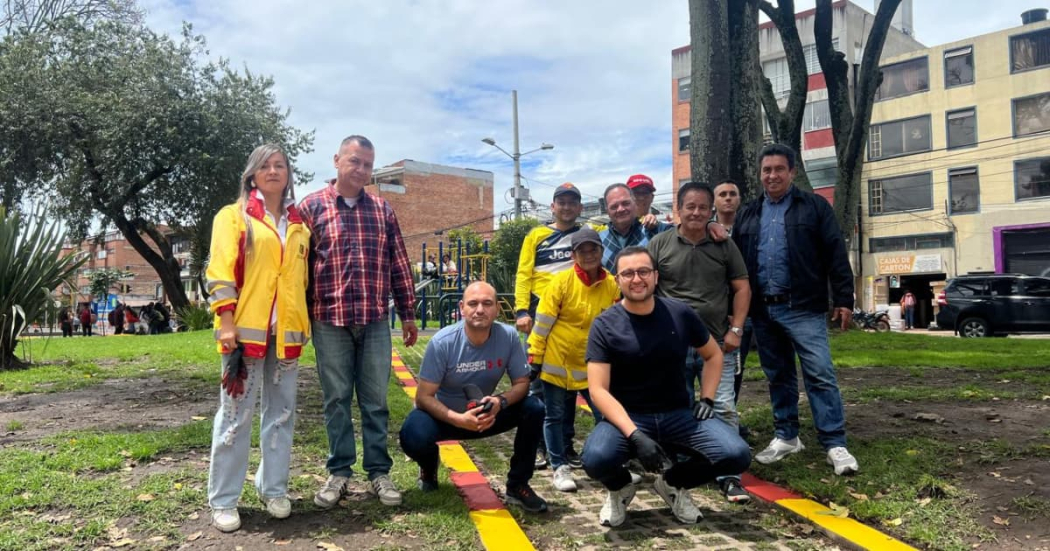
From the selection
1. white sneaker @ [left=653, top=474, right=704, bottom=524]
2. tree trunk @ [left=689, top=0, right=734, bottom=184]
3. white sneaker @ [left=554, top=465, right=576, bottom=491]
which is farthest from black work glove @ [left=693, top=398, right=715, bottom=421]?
tree trunk @ [left=689, top=0, right=734, bottom=184]

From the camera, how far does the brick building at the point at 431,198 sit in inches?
2169

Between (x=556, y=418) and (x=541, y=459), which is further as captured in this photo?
(x=541, y=459)

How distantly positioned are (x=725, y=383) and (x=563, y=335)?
40.1 inches

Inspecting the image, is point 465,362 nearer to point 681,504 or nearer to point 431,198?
point 681,504

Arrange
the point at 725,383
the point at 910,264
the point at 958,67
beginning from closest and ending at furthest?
the point at 725,383, the point at 958,67, the point at 910,264

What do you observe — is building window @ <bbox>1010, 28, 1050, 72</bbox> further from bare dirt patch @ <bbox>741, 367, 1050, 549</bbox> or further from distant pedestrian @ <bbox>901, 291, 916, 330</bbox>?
bare dirt patch @ <bbox>741, 367, 1050, 549</bbox>

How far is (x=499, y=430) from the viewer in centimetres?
416

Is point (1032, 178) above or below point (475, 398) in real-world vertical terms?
above

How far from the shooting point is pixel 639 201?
533 cm

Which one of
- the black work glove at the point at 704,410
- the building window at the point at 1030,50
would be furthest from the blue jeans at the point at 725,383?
the building window at the point at 1030,50

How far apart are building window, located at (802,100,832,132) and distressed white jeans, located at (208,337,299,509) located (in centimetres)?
3462

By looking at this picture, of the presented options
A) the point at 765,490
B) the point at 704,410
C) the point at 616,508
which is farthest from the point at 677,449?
the point at 765,490

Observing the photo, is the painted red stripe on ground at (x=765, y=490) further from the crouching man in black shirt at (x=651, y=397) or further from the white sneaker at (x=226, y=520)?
the white sneaker at (x=226, y=520)

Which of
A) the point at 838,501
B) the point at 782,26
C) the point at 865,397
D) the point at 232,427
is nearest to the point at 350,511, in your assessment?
Answer: the point at 232,427
